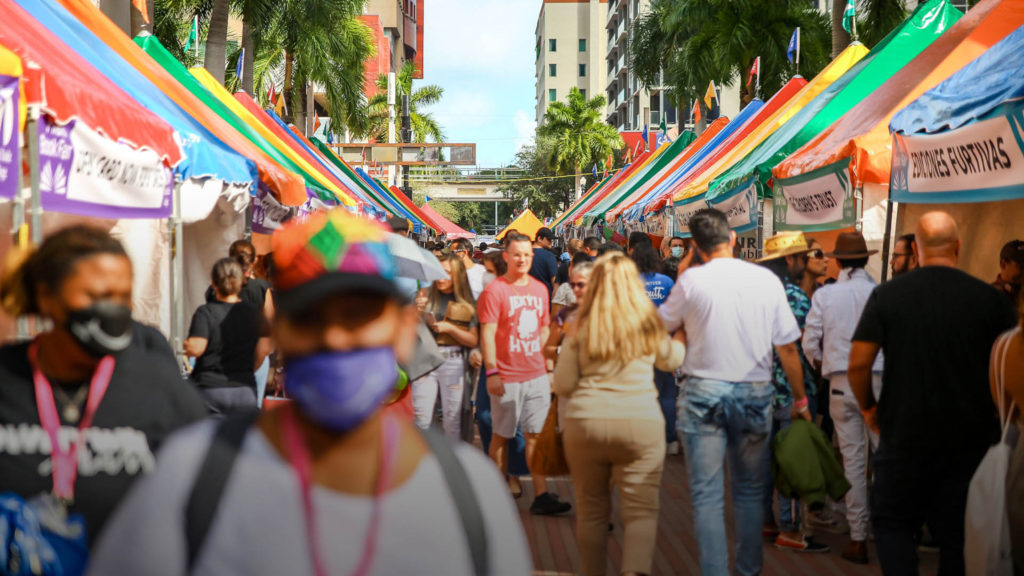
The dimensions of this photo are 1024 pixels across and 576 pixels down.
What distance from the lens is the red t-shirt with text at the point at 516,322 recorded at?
21.3 feet

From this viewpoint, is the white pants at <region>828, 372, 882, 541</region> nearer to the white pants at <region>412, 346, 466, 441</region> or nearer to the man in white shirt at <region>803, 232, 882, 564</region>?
the man in white shirt at <region>803, 232, 882, 564</region>

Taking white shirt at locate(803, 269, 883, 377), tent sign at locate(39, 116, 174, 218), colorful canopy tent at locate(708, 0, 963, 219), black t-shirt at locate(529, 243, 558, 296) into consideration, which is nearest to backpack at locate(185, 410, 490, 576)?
tent sign at locate(39, 116, 174, 218)

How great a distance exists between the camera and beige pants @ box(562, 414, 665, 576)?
4.42 metres

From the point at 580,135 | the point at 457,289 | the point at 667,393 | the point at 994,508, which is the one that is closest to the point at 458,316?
the point at 457,289

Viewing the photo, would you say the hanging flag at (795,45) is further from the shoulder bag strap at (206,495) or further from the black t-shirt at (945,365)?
the shoulder bag strap at (206,495)

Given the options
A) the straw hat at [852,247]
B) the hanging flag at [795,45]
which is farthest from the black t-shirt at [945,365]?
the hanging flag at [795,45]

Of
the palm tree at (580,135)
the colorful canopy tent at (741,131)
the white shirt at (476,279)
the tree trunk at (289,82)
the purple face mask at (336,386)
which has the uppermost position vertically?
the palm tree at (580,135)

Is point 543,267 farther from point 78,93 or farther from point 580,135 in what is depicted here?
point 580,135

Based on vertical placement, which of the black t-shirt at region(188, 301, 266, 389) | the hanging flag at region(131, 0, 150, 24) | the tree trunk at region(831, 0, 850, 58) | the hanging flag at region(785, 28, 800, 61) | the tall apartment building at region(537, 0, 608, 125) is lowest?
the black t-shirt at region(188, 301, 266, 389)

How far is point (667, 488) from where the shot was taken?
7.49m

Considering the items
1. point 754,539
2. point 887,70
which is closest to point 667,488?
point 754,539

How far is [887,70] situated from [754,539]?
7282mm

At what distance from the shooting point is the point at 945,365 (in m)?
4.04

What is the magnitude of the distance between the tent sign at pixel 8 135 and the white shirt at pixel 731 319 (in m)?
3.07
